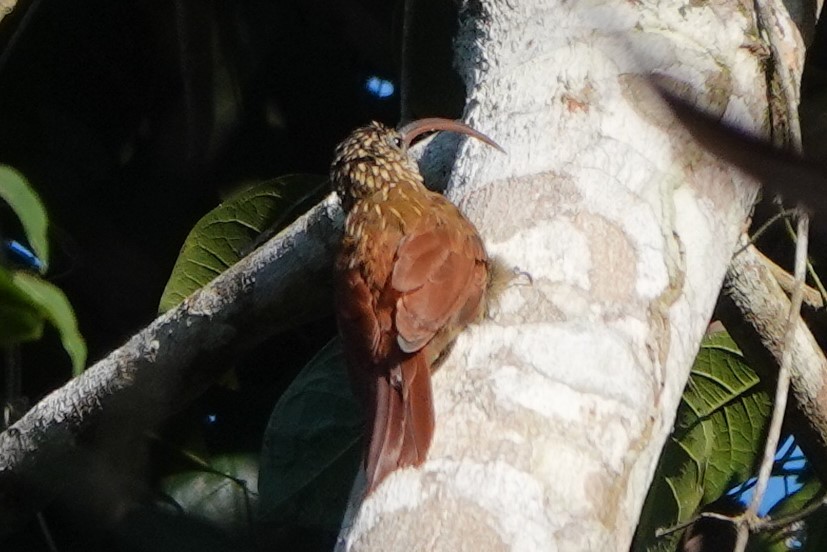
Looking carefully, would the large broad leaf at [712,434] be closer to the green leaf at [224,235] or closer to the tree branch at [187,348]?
the tree branch at [187,348]

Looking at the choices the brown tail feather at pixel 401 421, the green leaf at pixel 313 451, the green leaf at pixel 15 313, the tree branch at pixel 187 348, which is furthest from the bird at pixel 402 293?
the green leaf at pixel 15 313

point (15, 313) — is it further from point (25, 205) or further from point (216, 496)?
point (216, 496)

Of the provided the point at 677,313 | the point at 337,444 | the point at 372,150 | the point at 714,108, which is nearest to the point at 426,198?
the point at 372,150

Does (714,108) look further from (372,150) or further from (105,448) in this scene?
(105,448)

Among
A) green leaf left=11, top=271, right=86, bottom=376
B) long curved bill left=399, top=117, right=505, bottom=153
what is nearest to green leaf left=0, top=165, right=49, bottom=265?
green leaf left=11, top=271, right=86, bottom=376

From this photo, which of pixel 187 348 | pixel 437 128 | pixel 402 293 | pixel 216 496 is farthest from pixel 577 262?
pixel 216 496
